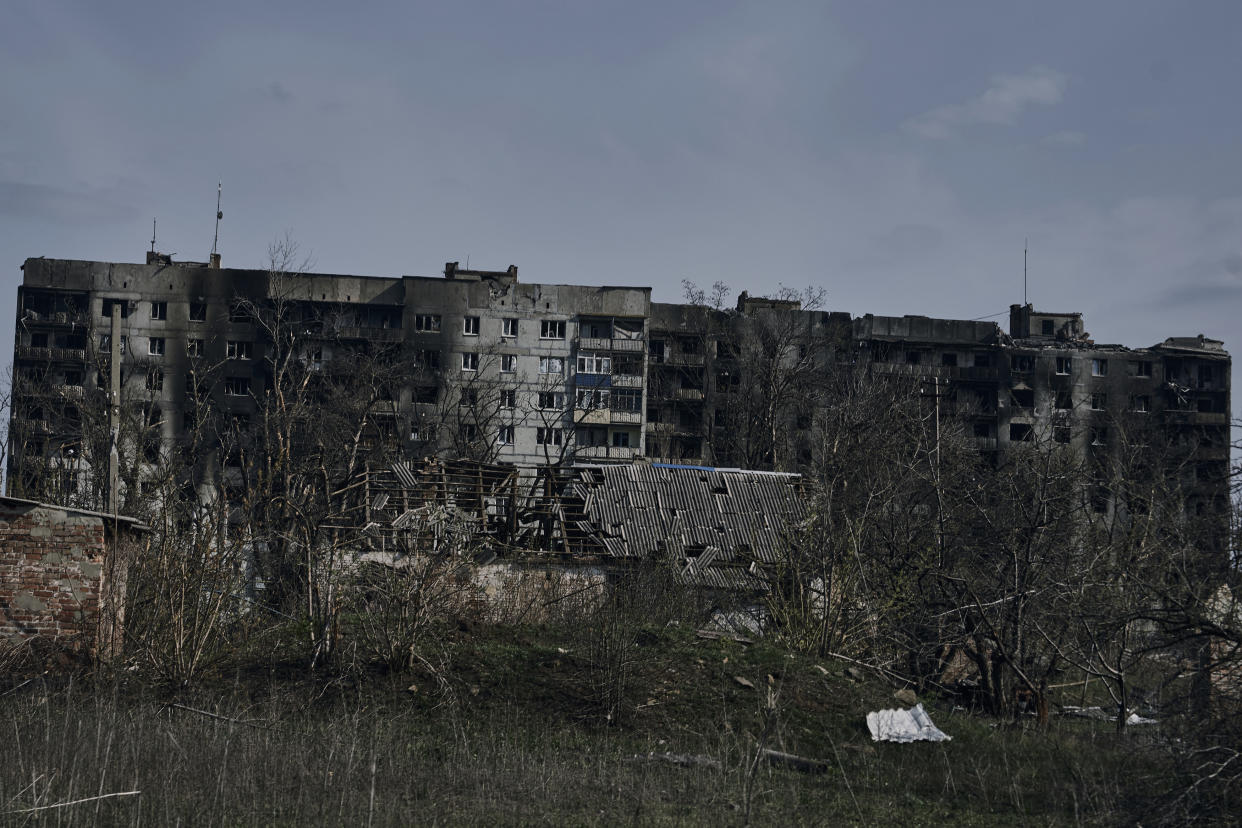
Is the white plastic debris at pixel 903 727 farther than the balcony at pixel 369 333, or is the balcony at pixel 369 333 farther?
the balcony at pixel 369 333

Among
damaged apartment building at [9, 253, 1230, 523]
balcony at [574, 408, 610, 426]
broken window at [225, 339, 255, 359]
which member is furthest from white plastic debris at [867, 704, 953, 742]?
broken window at [225, 339, 255, 359]

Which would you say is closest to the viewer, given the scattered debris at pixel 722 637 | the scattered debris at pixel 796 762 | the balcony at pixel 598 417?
the scattered debris at pixel 796 762

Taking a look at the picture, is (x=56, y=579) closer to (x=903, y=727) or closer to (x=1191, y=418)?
(x=903, y=727)

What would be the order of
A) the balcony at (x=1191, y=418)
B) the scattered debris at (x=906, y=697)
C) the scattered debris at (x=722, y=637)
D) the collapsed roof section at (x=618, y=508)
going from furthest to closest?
the balcony at (x=1191, y=418), the collapsed roof section at (x=618, y=508), the scattered debris at (x=722, y=637), the scattered debris at (x=906, y=697)

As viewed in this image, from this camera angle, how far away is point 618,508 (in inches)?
963

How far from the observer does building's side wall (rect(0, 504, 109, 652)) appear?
1357 centimetres

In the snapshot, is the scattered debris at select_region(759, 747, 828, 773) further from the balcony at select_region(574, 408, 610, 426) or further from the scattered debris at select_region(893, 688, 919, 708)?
the balcony at select_region(574, 408, 610, 426)

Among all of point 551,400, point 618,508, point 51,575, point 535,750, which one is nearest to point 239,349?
point 551,400

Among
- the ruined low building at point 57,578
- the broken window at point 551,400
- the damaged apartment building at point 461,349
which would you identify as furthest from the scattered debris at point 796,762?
the broken window at point 551,400

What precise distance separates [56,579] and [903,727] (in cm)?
961

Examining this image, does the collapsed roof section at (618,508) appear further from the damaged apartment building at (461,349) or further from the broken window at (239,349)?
the broken window at (239,349)

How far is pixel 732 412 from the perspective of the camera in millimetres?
46406

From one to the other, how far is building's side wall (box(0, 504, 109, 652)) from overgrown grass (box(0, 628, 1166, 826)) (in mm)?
688

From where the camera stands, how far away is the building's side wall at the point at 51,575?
44.5 feet
